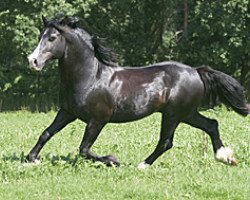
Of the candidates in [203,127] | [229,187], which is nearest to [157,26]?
[203,127]

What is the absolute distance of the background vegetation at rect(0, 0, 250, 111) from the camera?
2455 cm

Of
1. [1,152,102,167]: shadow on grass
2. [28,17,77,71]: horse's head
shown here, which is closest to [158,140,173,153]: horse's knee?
[1,152,102,167]: shadow on grass

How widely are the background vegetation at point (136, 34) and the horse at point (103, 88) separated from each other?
15310 millimetres

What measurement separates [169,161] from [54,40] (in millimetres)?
2380

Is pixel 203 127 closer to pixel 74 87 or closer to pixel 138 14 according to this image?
pixel 74 87

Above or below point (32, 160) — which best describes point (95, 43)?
above

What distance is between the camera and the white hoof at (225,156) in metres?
8.71

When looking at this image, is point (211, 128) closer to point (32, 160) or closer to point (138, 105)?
point (138, 105)

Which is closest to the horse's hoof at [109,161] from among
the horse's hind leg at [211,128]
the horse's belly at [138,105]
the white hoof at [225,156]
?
the horse's belly at [138,105]

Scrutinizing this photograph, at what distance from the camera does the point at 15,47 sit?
2455cm

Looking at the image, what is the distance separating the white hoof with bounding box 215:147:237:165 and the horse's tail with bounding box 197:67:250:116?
67 cm

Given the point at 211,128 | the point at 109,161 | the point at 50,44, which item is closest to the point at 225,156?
the point at 211,128

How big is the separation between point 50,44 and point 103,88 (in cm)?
87

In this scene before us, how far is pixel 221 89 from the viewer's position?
899cm
